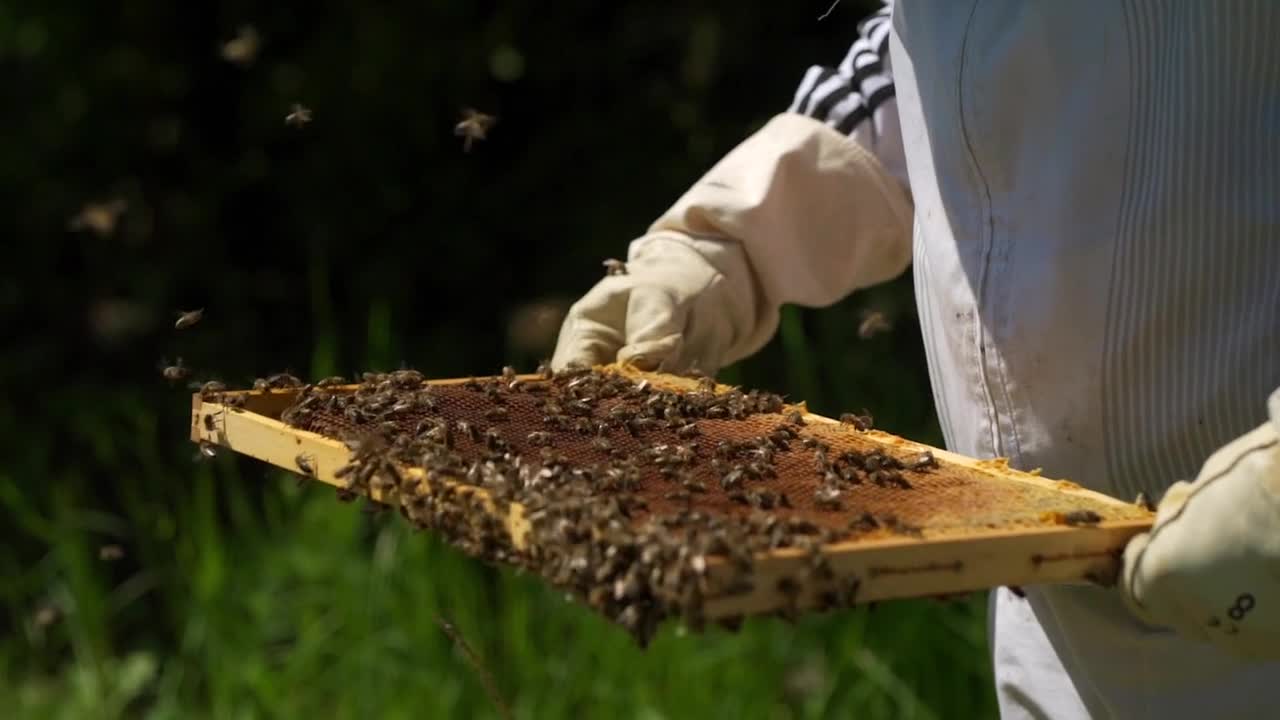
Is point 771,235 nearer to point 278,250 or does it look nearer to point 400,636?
point 400,636

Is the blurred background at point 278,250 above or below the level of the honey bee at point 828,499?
below

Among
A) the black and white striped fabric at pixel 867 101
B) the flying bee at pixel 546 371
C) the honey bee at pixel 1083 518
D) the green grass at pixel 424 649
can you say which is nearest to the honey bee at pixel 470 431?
the flying bee at pixel 546 371

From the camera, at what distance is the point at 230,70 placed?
267 inches

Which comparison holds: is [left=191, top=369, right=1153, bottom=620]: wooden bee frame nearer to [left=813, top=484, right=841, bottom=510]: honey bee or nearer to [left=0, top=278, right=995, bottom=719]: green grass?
[left=813, top=484, right=841, bottom=510]: honey bee

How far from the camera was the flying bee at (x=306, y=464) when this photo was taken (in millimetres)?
2311

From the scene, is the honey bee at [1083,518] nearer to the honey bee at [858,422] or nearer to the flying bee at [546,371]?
the honey bee at [858,422]

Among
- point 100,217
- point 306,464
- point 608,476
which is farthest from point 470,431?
point 100,217

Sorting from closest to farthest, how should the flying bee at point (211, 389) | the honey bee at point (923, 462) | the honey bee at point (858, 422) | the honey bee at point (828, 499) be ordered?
the honey bee at point (828, 499) → the honey bee at point (923, 462) → the honey bee at point (858, 422) → the flying bee at point (211, 389)

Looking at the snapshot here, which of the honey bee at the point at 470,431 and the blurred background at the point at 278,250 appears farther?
the blurred background at the point at 278,250

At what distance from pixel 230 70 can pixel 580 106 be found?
161 centimetres

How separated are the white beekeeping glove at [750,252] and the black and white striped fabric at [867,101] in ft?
0.09

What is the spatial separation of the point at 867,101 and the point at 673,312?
0.56 meters

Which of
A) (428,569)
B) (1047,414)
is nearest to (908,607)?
(428,569)

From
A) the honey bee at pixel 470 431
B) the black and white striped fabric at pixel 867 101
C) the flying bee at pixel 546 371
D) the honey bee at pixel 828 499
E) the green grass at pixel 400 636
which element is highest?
the black and white striped fabric at pixel 867 101
